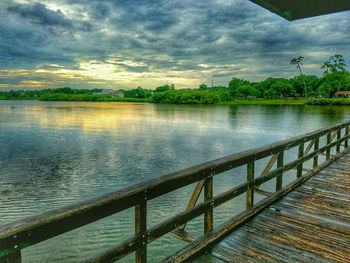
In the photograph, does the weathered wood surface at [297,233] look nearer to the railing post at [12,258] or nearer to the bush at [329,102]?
the railing post at [12,258]

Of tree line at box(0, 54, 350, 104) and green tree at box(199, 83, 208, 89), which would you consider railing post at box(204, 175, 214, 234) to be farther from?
green tree at box(199, 83, 208, 89)

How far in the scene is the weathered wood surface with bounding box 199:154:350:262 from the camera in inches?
124

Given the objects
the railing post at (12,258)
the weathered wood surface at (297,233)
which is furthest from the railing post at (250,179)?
the railing post at (12,258)

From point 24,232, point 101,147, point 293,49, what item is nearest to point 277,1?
point 24,232

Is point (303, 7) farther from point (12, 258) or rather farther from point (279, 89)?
point (279, 89)

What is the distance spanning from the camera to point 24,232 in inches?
64.1

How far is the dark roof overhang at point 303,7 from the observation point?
335cm

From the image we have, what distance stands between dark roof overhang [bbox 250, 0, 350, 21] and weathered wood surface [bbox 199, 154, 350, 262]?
2.87 m

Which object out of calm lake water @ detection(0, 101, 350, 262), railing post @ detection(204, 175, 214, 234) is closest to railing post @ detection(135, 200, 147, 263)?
Result: railing post @ detection(204, 175, 214, 234)

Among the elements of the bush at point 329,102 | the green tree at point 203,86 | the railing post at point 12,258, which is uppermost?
the green tree at point 203,86

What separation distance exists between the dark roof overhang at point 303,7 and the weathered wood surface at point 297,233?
2867 millimetres

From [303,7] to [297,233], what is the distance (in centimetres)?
295

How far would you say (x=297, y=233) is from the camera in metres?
3.73

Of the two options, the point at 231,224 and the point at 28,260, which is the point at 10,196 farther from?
the point at 231,224
